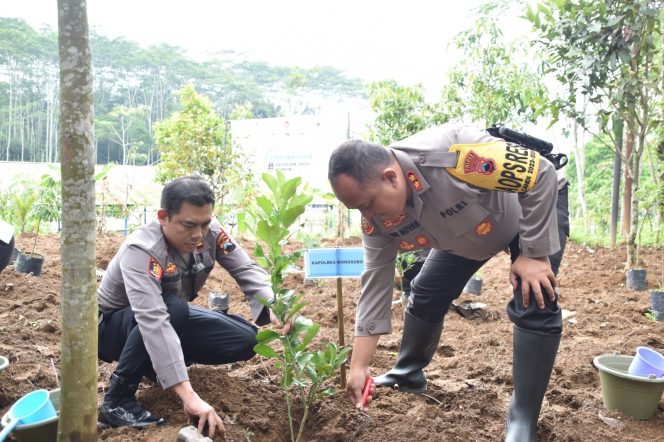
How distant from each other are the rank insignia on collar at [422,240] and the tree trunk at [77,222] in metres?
1.21

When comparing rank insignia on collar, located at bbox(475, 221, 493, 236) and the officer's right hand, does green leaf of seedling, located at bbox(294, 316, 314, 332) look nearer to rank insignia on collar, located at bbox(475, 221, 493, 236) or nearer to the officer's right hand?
the officer's right hand

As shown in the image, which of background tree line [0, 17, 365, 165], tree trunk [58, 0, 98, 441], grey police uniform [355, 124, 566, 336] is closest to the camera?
tree trunk [58, 0, 98, 441]

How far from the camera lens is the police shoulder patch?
6.04 ft

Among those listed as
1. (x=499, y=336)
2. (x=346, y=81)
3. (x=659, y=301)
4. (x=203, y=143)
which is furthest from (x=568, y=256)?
(x=346, y=81)

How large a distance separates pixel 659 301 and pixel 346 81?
175 feet

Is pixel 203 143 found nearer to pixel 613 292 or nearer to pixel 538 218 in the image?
pixel 613 292

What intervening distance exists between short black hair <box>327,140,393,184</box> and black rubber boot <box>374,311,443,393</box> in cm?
105

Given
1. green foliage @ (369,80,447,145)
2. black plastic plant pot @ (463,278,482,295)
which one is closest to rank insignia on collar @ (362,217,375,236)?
black plastic plant pot @ (463,278,482,295)

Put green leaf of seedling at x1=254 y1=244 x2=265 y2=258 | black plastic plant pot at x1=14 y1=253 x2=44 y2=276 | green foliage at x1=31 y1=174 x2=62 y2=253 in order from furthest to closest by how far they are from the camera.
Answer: green foliage at x1=31 y1=174 x2=62 y2=253 → black plastic plant pot at x1=14 y1=253 x2=44 y2=276 → green leaf of seedling at x1=254 y1=244 x2=265 y2=258

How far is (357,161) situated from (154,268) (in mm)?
937

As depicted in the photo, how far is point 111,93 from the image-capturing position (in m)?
22.9

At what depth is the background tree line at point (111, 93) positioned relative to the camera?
15.1 metres

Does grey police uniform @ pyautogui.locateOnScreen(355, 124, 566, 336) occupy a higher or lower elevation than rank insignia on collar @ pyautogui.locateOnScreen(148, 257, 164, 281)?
higher

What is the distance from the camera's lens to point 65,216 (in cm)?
144
